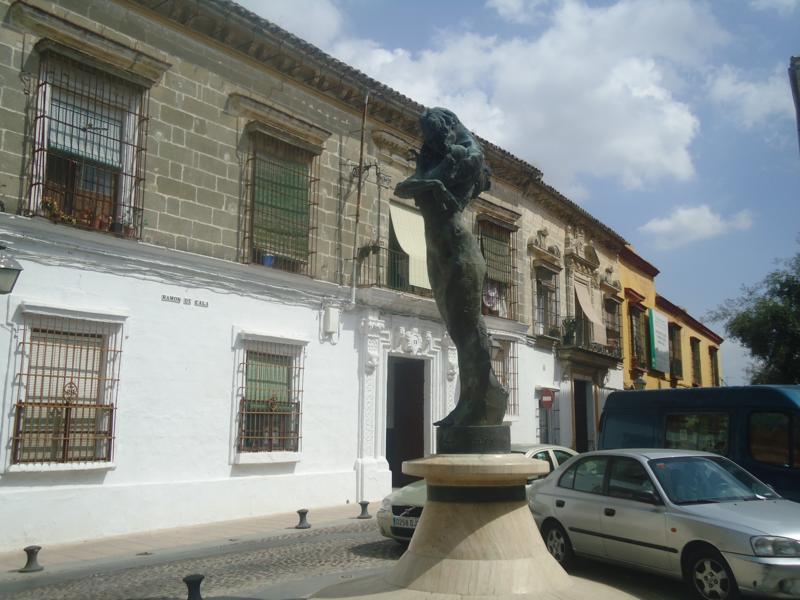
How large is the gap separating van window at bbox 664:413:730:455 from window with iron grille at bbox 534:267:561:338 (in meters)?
10.5

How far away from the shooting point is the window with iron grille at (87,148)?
32.8ft

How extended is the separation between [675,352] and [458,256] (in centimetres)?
3062

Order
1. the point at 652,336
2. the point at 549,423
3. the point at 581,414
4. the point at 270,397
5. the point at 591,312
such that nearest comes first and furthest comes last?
the point at 270,397 < the point at 549,423 < the point at 581,414 < the point at 591,312 < the point at 652,336

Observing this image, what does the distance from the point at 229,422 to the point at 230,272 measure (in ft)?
8.03

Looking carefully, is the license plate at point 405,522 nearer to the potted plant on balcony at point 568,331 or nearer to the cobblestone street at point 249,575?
the cobblestone street at point 249,575

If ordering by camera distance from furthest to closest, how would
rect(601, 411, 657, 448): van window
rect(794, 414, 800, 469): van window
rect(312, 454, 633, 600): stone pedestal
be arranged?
rect(601, 411, 657, 448): van window < rect(794, 414, 800, 469): van window < rect(312, 454, 633, 600): stone pedestal

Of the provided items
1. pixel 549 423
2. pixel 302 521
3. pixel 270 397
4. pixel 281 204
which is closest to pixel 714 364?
pixel 549 423

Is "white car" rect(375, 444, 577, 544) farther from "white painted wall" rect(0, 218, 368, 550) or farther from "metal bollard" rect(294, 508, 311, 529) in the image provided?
"white painted wall" rect(0, 218, 368, 550)

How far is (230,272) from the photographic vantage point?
39.9 ft

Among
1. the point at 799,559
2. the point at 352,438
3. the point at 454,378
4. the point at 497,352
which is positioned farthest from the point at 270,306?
the point at 799,559

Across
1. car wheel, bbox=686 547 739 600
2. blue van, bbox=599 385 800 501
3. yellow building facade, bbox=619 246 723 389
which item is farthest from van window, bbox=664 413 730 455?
yellow building facade, bbox=619 246 723 389

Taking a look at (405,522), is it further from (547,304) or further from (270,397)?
(547,304)

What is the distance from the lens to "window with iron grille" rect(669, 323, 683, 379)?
3216cm

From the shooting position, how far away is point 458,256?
205 inches
